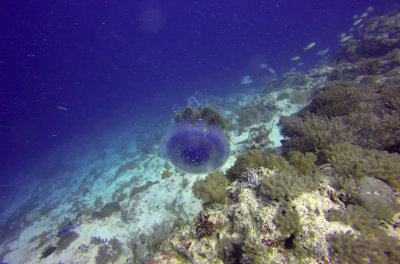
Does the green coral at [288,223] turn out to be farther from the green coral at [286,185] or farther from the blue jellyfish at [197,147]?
the blue jellyfish at [197,147]

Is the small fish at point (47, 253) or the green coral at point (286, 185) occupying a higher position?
the green coral at point (286, 185)

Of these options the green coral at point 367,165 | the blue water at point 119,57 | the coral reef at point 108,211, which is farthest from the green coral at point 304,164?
the blue water at point 119,57

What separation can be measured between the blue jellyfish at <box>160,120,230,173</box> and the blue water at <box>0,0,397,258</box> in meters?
19.4

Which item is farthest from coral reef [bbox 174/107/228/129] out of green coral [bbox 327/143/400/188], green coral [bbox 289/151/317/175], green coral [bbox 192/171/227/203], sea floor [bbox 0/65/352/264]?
sea floor [bbox 0/65/352/264]

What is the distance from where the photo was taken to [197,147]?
4.62m

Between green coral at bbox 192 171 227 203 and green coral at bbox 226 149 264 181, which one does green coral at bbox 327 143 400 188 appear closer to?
green coral at bbox 226 149 264 181

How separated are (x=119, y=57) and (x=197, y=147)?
371 ft

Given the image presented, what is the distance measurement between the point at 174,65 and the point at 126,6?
31.7 metres

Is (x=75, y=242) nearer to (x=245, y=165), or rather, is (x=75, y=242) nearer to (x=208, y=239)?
(x=208, y=239)

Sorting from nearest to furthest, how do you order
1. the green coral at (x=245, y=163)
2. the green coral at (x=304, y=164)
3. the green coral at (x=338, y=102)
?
the green coral at (x=304, y=164)
the green coral at (x=245, y=163)
the green coral at (x=338, y=102)

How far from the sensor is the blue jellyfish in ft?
15.2

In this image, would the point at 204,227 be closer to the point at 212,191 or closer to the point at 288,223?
the point at 212,191

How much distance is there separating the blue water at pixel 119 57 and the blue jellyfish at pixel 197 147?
19387 millimetres

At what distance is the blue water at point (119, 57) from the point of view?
40781 millimetres
